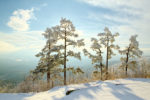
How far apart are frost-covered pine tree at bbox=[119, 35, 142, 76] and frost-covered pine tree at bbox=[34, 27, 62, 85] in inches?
274

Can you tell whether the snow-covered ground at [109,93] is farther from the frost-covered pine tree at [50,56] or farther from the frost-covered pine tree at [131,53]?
the frost-covered pine tree at [131,53]

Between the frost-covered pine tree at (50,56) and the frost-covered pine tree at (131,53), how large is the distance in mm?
6958

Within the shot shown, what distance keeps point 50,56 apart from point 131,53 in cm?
866

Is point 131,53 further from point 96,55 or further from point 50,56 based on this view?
point 50,56

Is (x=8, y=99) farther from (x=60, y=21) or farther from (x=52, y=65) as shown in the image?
(x=60, y=21)

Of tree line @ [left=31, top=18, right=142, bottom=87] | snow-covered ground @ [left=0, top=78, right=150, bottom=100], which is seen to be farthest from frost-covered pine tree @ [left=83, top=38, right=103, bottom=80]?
snow-covered ground @ [left=0, top=78, right=150, bottom=100]

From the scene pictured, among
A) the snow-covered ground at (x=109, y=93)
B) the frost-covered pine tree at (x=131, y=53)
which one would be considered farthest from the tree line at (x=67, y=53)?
the snow-covered ground at (x=109, y=93)

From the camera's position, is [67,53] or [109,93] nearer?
[109,93]

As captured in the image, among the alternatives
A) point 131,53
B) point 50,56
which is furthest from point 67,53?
point 131,53

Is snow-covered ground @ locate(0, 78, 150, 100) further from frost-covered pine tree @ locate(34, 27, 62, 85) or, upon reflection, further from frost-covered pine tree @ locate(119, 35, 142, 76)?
frost-covered pine tree @ locate(119, 35, 142, 76)

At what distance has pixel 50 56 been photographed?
10.6 m

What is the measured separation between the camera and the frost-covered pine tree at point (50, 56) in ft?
32.5

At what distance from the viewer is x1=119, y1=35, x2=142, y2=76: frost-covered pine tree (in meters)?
10.4

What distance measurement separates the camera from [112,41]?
1129 centimetres
